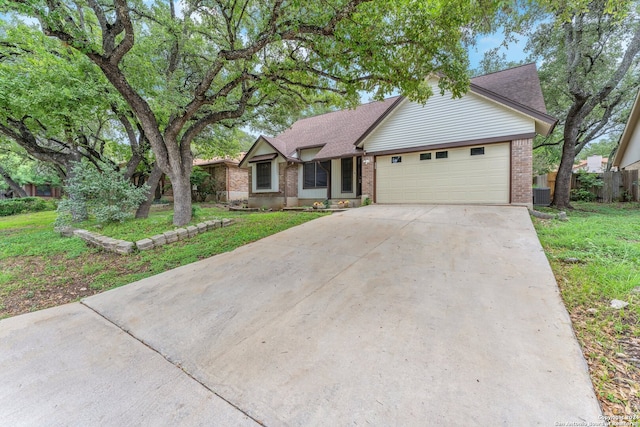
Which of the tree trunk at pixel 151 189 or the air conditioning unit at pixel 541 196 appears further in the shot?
the air conditioning unit at pixel 541 196

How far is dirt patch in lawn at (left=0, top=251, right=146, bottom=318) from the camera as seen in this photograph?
3.76m

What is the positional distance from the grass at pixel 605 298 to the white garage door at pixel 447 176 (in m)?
3.64

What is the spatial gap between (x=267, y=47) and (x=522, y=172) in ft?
28.6

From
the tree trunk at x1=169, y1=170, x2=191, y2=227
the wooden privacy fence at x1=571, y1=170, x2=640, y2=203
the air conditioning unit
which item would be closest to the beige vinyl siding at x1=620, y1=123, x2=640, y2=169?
the wooden privacy fence at x1=571, y1=170, x2=640, y2=203

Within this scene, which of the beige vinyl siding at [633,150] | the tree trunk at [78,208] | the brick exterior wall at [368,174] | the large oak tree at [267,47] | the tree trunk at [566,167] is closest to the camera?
the large oak tree at [267,47]

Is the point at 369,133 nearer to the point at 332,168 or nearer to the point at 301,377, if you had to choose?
the point at 332,168

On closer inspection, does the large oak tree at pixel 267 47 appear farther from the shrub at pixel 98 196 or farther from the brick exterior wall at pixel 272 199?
the brick exterior wall at pixel 272 199

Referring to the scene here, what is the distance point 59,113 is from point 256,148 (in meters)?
8.62

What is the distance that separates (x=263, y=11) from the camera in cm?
618

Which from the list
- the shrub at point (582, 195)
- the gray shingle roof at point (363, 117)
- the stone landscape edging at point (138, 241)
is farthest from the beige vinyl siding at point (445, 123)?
the shrub at point (582, 195)

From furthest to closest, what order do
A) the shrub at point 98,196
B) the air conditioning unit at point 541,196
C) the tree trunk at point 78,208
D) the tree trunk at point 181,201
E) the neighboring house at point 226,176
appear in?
the neighboring house at point 226,176
the air conditioning unit at point 541,196
the tree trunk at point 181,201
the tree trunk at point 78,208
the shrub at point 98,196

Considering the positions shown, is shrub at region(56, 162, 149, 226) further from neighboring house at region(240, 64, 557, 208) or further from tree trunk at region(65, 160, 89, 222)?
neighboring house at region(240, 64, 557, 208)

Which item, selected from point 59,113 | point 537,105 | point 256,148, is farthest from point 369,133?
point 59,113

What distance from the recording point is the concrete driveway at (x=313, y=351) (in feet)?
5.49
